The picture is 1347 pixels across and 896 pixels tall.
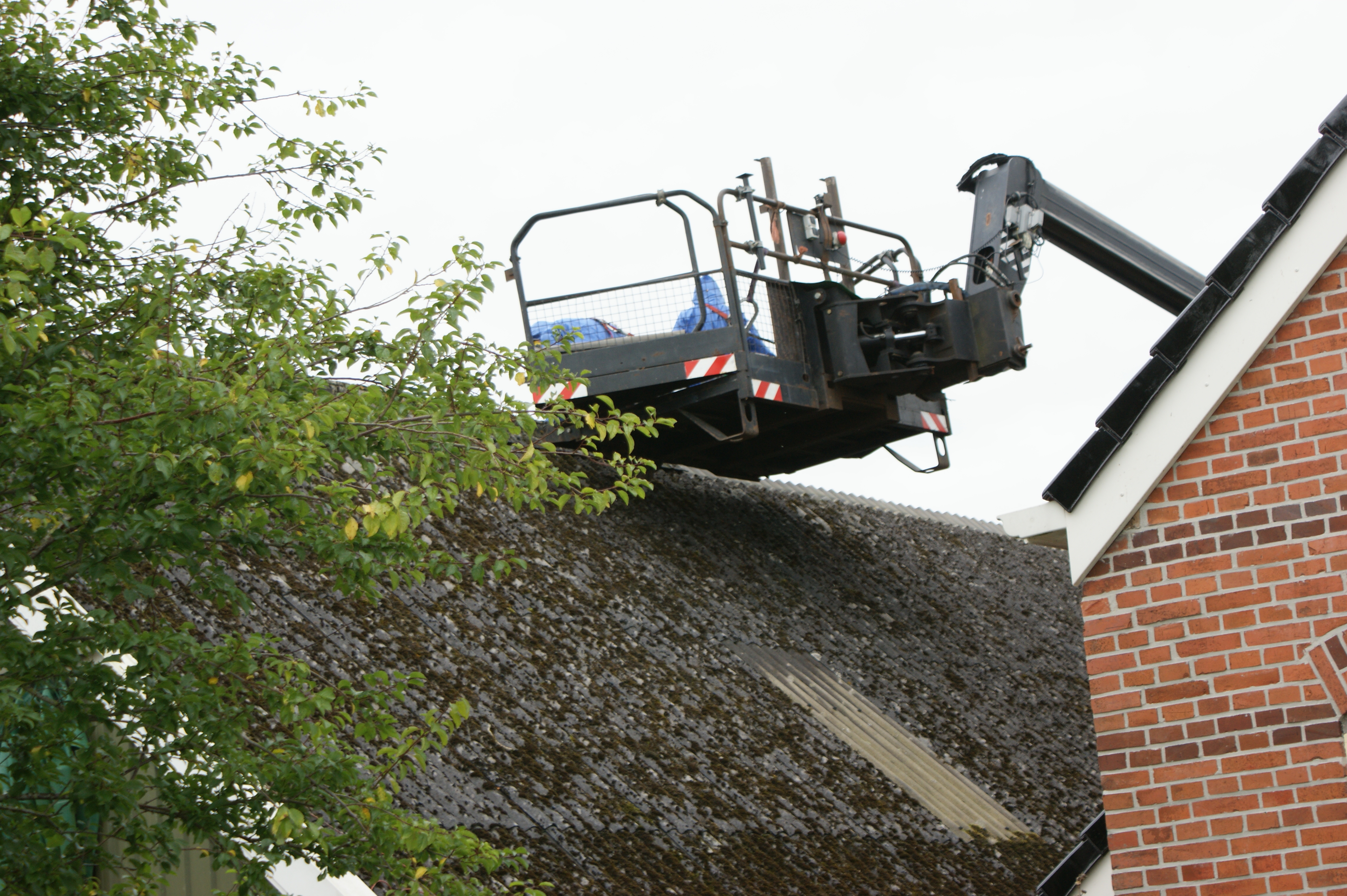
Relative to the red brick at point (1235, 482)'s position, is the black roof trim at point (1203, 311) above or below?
above

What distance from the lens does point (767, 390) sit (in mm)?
14266

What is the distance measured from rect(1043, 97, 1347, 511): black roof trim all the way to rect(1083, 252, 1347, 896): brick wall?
0.81 feet

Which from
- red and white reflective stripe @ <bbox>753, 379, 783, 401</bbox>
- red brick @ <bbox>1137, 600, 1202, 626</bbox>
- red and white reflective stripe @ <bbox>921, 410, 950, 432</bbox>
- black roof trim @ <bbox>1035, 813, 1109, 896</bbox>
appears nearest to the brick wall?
red brick @ <bbox>1137, 600, 1202, 626</bbox>

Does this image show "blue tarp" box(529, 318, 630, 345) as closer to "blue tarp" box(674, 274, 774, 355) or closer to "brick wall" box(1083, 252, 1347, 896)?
"blue tarp" box(674, 274, 774, 355)

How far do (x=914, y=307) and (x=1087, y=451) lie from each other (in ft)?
28.9

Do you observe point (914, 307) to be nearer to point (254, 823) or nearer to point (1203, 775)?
point (1203, 775)

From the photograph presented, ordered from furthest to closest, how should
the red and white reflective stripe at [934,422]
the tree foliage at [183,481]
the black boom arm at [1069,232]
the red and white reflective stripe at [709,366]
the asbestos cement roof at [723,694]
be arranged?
the red and white reflective stripe at [934,422]
the red and white reflective stripe at [709,366]
the black boom arm at [1069,232]
the asbestos cement roof at [723,694]
the tree foliage at [183,481]

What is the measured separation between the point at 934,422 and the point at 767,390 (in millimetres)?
2961

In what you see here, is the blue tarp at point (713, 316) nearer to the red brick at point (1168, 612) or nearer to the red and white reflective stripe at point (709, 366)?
the red and white reflective stripe at point (709, 366)

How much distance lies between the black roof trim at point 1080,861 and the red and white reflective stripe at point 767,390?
814cm

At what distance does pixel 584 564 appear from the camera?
13.7 m

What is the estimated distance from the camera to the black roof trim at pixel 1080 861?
6.25 meters

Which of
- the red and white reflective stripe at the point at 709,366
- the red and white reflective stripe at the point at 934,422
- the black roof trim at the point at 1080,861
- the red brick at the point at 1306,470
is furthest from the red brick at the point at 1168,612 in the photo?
the red and white reflective stripe at the point at 934,422

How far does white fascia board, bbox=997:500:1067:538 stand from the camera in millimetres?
6113
